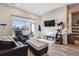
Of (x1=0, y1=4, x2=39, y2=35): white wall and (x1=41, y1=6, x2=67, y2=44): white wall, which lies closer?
(x1=0, y1=4, x2=39, y2=35): white wall

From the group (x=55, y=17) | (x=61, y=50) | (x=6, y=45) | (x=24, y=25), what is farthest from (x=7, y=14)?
(x=61, y=50)

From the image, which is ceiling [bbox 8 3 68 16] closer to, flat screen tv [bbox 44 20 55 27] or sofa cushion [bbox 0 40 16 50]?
flat screen tv [bbox 44 20 55 27]

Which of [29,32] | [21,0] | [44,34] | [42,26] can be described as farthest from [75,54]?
[21,0]

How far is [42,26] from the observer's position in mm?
2381

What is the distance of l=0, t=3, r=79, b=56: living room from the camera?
6.89 feet

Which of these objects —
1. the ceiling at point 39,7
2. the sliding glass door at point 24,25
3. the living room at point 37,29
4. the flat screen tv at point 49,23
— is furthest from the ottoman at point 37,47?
the ceiling at point 39,7

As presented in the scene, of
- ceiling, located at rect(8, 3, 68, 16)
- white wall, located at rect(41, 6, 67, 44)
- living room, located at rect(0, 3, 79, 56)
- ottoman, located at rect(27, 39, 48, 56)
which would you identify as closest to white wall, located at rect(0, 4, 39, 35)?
living room, located at rect(0, 3, 79, 56)

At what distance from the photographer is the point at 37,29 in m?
2.37

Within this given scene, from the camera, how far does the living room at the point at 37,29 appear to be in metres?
2.10

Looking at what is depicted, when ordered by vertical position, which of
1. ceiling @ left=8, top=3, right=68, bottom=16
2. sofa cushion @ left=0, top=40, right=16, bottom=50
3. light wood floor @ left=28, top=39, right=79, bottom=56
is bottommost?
light wood floor @ left=28, top=39, right=79, bottom=56

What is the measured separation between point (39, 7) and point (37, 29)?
532mm

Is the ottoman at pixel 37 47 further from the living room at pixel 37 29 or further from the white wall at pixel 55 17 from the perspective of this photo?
the white wall at pixel 55 17

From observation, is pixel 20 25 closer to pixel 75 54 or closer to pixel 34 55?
pixel 34 55

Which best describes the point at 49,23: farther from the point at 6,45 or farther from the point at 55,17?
the point at 6,45
